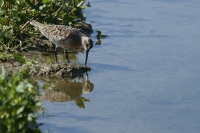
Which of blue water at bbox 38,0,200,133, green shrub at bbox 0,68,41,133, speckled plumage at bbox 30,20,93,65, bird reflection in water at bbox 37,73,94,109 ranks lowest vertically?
bird reflection in water at bbox 37,73,94,109

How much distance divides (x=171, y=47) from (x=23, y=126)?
5.82 m

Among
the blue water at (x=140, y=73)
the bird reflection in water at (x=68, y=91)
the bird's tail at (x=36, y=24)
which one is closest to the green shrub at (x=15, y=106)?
the blue water at (x=140, y=73)

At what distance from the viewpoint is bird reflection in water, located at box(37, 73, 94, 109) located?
29.8 feet

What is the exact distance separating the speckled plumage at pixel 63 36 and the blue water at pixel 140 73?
404mm

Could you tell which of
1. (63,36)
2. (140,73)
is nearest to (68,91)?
(140,73)

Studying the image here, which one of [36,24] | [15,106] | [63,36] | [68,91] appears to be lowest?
[68,91]

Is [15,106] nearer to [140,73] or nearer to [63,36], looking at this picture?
[140,73]

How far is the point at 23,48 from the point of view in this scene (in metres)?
10.9

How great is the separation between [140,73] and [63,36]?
167 cm

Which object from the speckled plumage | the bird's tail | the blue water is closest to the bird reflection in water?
the blue water

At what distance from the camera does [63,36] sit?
11.1m

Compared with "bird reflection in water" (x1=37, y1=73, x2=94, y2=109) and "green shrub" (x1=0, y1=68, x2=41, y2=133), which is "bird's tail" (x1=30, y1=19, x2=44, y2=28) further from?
"green shrub" (x1=0, y1=68, x2=41, y2=133)

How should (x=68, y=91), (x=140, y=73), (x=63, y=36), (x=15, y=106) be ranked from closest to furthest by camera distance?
(x=15, y=106)
(x=68, y=91)
(x=140, y=73)
(x=63, y=36)

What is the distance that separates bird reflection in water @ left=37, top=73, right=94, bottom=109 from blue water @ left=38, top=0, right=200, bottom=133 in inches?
5.3
